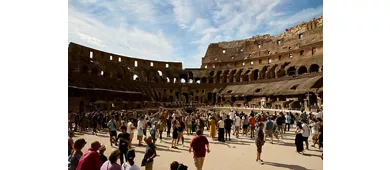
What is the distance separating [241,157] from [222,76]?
1276 inches

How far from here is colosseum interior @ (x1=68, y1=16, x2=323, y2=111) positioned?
790 inches

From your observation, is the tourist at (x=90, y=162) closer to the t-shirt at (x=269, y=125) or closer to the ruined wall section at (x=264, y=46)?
the t-shirt at (x=269, y=125)

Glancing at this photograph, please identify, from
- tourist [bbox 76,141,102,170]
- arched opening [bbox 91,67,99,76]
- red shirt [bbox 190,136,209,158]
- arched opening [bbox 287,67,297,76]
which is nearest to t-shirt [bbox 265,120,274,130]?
red shirt [bbox 190,136,209,158]

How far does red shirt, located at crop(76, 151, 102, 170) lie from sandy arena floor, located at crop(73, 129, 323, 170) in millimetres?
2183

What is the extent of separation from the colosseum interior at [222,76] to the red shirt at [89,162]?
38.1 feet

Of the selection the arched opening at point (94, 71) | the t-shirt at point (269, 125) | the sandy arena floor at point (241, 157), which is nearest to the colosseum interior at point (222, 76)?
the arched opening at point (94, 71)
